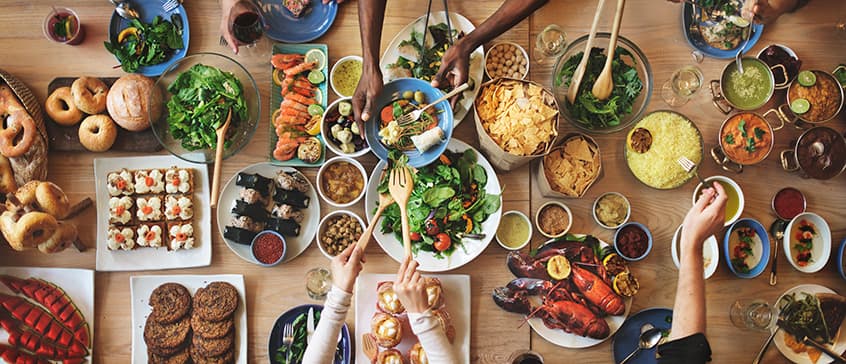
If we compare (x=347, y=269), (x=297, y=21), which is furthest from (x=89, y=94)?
(x=347, y=269)

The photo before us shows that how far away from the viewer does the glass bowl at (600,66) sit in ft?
7.58

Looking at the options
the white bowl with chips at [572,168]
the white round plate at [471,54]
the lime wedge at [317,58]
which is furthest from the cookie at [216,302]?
the white bowl with chips at [572,168]

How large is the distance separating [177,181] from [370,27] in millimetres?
1147

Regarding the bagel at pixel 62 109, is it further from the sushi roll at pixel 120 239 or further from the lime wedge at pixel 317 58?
the lime wedge at pixel 317 58

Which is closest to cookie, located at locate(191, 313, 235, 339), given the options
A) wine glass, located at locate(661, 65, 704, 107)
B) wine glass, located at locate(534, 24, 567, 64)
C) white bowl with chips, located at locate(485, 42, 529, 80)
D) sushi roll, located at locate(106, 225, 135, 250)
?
sushi roll, located at locate(106, 225, 135, 250)

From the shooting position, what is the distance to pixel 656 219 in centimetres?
243

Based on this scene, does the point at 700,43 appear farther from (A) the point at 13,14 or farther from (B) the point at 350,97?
Result: (A) the point at 13,14

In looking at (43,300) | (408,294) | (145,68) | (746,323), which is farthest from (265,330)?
(746,323)

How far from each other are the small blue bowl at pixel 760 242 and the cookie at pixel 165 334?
2.56 meters

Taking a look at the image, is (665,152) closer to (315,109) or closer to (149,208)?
(315,109)

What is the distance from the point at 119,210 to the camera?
2.32 m

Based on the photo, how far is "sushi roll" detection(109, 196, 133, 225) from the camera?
2322 millimetres

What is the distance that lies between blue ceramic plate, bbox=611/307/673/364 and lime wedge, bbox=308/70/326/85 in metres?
1.84

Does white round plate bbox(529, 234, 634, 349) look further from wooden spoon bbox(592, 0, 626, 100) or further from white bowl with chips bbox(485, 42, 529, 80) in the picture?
white bowl with chips bbox(485, 42, 529, 80)
